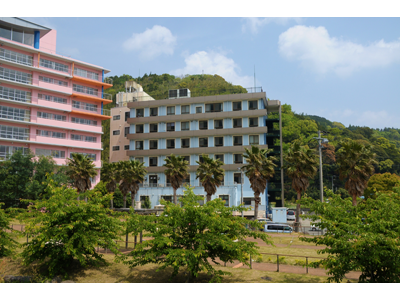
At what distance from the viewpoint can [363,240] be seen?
490 inches

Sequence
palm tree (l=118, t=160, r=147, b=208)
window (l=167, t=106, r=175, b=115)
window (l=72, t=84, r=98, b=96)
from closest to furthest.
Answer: palm tree (l=118, t=160, r=147, b=208) → window (l=72, t=84, r=98, b=96) → window (l=167, t=106, r=175, b=115)

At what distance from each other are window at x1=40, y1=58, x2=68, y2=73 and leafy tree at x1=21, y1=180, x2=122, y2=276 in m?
49.2

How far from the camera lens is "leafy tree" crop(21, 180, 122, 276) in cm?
1706

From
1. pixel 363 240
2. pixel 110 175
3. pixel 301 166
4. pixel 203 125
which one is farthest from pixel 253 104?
pixel 363 240

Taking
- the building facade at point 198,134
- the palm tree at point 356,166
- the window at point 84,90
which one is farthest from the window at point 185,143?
the palm tree at point 356,166

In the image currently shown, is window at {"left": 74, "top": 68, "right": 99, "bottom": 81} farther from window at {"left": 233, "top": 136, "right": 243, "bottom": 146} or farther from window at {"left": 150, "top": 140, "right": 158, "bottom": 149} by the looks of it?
window at {"left": 233, "top": 136, "right": 243, "bottom": 146}

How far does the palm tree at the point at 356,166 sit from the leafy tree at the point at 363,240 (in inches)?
1050

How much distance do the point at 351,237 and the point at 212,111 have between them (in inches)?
2150

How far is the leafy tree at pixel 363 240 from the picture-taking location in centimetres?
1238

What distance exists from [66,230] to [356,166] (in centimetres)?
3440

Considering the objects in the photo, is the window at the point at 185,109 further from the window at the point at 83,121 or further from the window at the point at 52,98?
the window at the point at 52,98

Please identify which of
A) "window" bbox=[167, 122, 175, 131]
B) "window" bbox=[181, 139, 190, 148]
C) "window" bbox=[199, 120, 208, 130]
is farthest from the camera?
"window" bbox=[167, 122, 175, 131]

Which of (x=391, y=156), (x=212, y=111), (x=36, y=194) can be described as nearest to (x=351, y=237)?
(x=36, y=194)

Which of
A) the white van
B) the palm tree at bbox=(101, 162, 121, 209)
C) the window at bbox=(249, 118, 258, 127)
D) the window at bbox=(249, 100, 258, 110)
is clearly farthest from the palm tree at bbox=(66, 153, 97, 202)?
the window at bbox=(249, 100, 258, 110)
